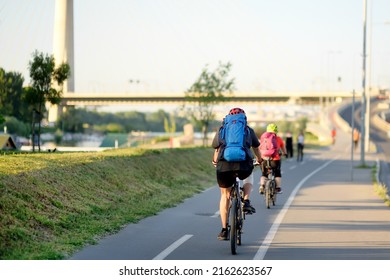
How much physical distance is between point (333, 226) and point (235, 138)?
4075mm

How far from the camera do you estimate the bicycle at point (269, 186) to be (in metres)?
17.7

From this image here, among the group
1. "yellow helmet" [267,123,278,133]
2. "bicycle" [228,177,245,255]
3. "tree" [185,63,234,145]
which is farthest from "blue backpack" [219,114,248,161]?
"tree" [185,63,234,145]

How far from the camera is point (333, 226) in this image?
46.8ft

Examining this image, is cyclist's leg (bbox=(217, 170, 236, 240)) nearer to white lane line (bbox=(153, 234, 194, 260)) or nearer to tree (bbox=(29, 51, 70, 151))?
white lane line (bbox=(153, 234, 194, 260))

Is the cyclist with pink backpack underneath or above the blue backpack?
underneath

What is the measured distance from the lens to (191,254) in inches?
420

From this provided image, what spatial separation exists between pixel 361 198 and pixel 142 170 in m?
5.39

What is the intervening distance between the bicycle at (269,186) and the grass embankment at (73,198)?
1.93 m

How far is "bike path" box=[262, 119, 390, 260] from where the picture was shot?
1092cm

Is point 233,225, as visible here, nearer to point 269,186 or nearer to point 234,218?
point 234,218

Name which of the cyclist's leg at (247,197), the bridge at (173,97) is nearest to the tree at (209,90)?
the cyclist's leg at (247,197)

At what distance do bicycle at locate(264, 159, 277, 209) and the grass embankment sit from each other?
193cm

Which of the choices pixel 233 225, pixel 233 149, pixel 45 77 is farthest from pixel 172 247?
pixel 45 77

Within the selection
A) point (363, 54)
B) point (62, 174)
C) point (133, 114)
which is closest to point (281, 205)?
point (62, 174)
